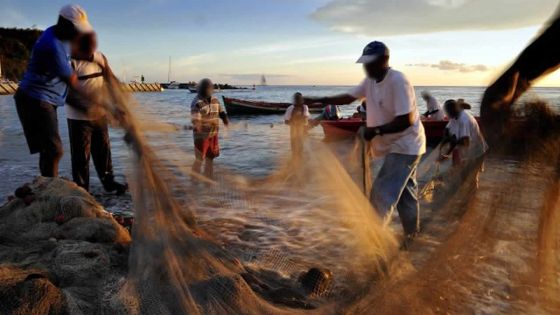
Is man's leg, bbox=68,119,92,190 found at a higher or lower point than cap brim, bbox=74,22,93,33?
lower

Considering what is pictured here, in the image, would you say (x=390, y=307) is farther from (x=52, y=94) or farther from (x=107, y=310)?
(x=52, y=94)

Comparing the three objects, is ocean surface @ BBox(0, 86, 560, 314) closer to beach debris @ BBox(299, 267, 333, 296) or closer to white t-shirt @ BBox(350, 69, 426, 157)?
beach debris @ BBox(299, 267, 333, 296)

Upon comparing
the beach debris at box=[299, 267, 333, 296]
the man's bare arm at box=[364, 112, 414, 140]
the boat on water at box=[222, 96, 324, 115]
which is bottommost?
the beach debris at box=[299, 267, 333, 296]

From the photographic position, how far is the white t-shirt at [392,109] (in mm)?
3918

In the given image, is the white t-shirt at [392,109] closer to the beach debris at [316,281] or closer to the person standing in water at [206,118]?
the beach debris at [316,281]

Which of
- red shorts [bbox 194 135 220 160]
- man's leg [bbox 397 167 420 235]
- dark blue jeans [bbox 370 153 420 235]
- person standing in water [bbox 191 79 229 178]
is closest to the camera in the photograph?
dark blue jeans [bbox 370 153 420 235]

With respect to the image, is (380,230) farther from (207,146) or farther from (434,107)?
(434,107)

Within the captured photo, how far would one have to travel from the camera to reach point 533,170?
7.92 ft

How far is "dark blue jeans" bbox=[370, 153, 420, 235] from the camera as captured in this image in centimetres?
410

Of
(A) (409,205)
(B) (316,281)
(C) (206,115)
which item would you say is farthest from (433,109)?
(B) (316,281)

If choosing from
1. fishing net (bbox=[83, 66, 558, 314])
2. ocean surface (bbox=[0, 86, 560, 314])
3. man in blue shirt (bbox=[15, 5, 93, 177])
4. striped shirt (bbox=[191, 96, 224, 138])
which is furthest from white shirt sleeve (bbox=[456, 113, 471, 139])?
man in blue shirt (bbox=[15, 5, 93, 177])

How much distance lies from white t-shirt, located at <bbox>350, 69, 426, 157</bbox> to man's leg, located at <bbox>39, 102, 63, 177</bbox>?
3498 mm

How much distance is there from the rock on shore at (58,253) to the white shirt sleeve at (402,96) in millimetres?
2677

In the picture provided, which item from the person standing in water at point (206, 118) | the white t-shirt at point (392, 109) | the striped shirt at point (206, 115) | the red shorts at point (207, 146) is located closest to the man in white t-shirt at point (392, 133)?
the white t-shirt at point (392, 109)
